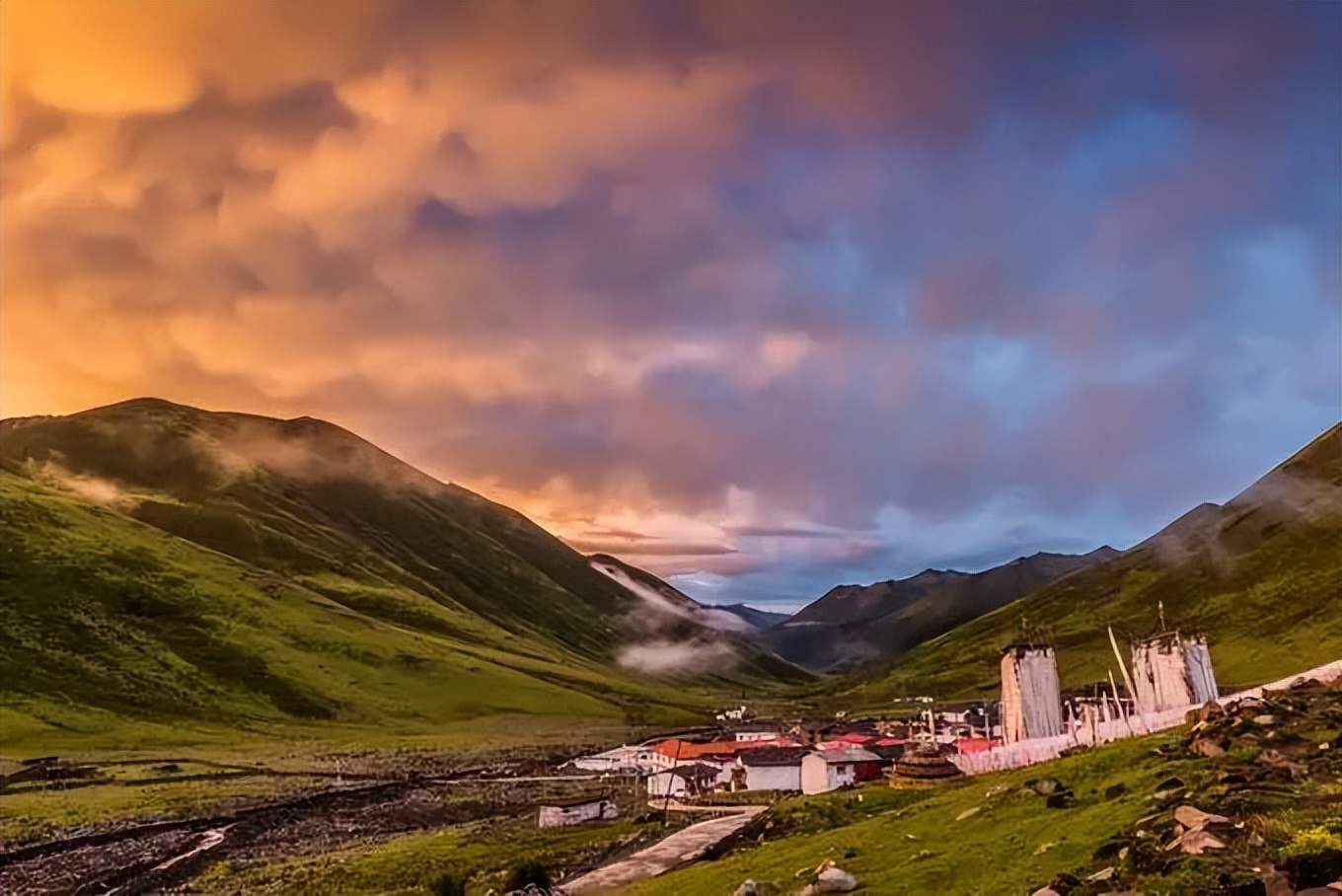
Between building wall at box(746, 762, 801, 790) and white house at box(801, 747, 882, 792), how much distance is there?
7.14 meters

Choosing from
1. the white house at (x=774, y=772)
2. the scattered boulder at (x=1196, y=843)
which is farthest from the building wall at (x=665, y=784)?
the scattered boulder at (x=1196, y=843)

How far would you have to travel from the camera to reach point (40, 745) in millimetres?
147625

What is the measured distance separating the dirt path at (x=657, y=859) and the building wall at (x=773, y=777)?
3208cm

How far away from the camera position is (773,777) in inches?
3730

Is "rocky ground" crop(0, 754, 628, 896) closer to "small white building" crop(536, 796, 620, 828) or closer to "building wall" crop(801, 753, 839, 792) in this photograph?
"small white building" crop(536, 796, 620, 828)

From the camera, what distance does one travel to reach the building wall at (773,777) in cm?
9412

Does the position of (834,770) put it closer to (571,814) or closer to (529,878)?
(571,814)

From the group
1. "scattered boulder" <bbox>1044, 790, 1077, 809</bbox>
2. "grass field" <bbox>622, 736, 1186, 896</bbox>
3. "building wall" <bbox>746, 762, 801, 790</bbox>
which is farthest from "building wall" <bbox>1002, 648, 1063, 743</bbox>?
"building wall" <bbox>746, 762, 801, 790</bbox>

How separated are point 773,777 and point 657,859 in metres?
46.1

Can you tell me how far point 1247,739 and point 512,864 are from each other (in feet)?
137

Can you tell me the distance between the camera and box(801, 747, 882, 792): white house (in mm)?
83375

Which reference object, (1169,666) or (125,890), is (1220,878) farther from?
(125,890)

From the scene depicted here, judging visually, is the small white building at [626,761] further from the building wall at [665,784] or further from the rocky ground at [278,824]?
the building wall at [665,784]

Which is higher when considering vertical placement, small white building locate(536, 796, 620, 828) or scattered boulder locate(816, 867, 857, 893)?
small white building locate(536, 796, 620, 828)
